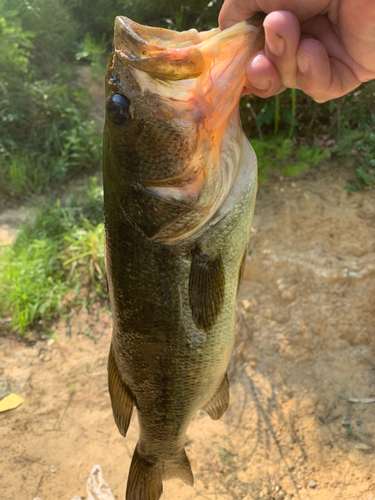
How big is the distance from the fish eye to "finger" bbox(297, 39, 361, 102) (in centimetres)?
65

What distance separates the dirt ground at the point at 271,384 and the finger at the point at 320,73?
191 cm

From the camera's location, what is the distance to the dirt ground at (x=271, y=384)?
2502mm

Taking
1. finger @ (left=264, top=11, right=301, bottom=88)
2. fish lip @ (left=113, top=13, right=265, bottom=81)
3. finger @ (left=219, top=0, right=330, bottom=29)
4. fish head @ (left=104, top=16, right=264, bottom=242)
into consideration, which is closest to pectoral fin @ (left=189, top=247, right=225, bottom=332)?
fish head @ (left=104, top=16, right=264, bottom=242)

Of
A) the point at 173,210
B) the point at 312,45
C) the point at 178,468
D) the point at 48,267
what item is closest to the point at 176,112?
the point at 173,210

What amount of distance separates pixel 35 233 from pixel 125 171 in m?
3.57

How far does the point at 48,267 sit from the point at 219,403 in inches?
111

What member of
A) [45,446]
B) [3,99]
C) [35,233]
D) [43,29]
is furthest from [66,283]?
[43,29]

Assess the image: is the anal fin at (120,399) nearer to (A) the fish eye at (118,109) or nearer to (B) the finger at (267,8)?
(A) the fish eye at (118,109)

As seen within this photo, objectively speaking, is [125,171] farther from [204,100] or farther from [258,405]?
[258,405]

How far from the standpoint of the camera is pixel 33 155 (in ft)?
19.0

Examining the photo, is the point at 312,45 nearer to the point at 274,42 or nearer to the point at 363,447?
the point at 274,42

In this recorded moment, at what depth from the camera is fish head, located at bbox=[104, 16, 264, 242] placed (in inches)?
46.0

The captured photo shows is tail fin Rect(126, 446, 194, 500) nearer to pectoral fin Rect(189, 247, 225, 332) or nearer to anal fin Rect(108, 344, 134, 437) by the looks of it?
anal fin Rect(108, 344, 134, 437)

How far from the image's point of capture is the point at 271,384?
9.64ft
